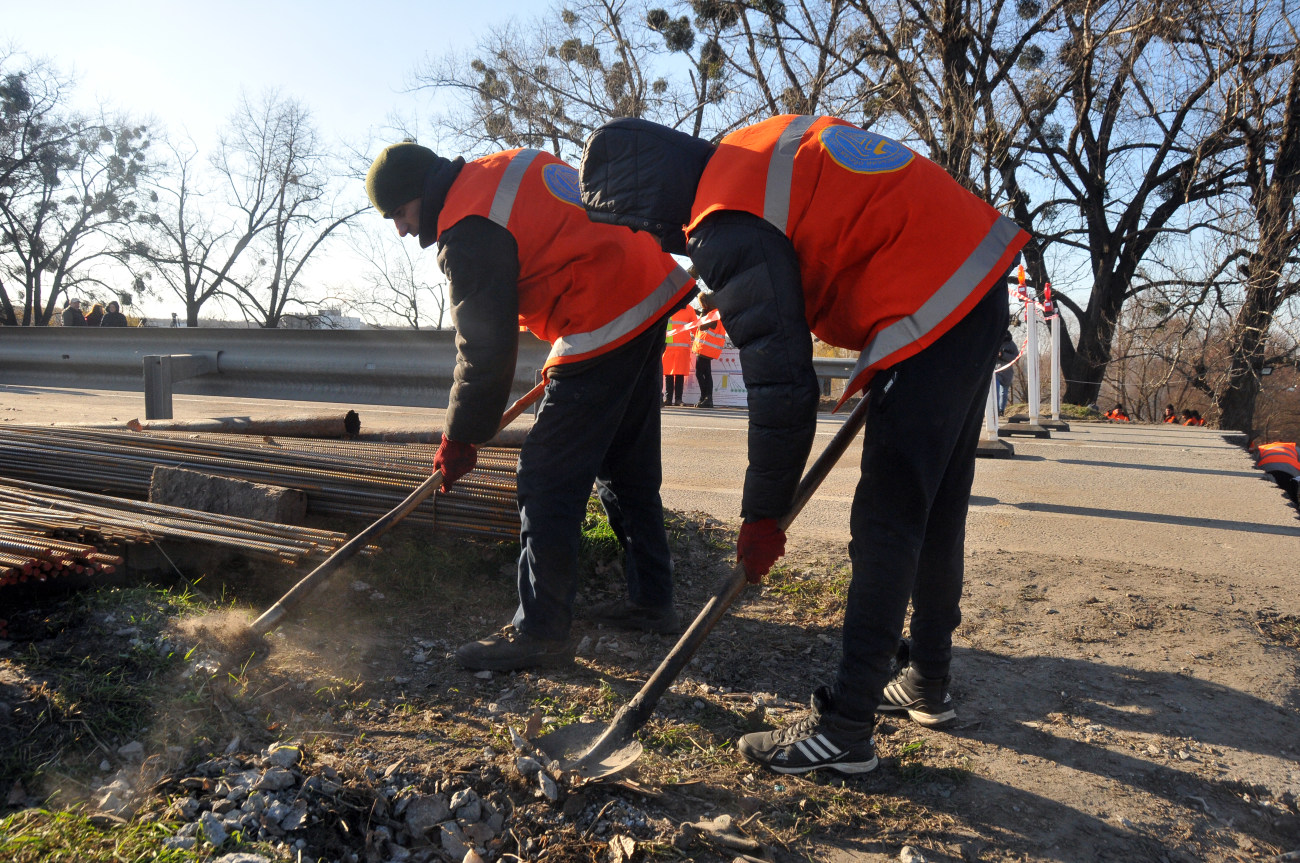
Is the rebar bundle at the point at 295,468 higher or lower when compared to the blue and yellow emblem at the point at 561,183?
lower

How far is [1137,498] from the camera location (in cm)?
561

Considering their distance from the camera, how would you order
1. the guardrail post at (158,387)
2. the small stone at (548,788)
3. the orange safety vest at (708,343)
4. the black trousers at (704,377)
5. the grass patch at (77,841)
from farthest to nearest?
the black trousers at (704,377) < the orange safety vest at (708,343) < the guardrail post at (158,387) < the small stone at (548,788) < the grass patch at (77,841)

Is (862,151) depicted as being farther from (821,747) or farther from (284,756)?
(284,756)

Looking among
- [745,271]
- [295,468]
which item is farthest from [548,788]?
[295,468]

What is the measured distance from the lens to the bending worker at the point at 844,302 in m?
1.97

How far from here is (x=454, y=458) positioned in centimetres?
308

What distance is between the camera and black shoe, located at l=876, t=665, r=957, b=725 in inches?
97.0

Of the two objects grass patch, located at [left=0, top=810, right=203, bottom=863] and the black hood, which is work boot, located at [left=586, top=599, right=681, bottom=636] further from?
grass patch, located at [left=0, top=810, right=203, bottom=863]

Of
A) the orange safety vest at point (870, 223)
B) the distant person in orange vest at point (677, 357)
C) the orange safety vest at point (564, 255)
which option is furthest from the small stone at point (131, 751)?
the distant person in orange vest at point (677, 357)

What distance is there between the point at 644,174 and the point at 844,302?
0.60 metres

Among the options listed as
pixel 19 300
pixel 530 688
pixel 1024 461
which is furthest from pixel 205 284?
pixel 530 688

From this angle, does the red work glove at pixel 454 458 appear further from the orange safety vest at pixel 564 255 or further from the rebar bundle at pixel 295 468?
the orange safety vest at pixel 564 255

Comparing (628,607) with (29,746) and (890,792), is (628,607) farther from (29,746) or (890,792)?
(29,746)

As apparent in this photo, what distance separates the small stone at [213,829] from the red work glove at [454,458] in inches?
59.2
